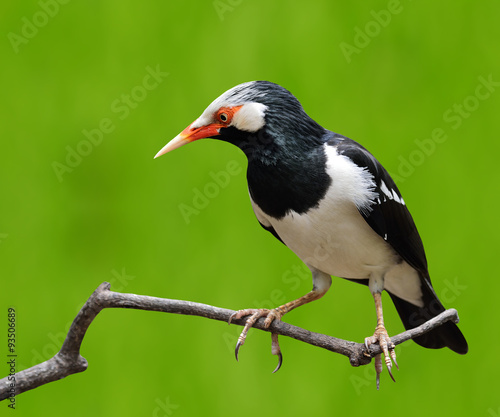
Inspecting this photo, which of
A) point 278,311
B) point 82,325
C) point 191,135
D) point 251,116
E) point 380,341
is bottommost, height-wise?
point 82,325

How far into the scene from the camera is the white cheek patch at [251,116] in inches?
109

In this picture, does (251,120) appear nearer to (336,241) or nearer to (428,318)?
(336,241)

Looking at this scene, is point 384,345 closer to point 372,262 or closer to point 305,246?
point 372,262

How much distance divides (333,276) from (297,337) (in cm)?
51

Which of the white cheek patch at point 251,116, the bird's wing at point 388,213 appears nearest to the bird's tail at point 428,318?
the bird's wing at point 388,213

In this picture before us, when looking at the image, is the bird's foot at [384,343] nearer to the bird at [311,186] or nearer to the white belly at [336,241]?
the bird at [311,186]

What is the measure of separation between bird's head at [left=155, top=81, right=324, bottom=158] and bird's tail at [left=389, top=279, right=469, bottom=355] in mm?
1026

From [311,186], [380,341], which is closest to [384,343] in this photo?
[380,341]

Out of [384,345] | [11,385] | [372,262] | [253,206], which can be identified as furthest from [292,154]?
[11,385]

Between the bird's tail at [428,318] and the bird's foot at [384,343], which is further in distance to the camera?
the bird's tail at [428,318]

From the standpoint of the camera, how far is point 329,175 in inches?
110

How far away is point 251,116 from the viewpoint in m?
2.77

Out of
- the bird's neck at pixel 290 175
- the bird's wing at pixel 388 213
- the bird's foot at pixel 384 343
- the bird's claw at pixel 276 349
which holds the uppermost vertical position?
the bird's wing at pixel 388 213

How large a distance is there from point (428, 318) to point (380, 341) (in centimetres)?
55
